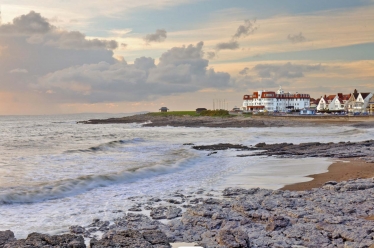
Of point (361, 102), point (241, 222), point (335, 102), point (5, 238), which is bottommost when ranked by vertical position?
point (241, 222)

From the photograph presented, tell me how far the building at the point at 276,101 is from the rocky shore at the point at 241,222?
13093 cm

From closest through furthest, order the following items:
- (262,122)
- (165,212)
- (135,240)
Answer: (135,240), (165,212), (262,122)

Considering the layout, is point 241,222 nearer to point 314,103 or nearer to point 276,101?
point 276,101

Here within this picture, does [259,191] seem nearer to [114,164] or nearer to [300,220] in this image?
[300,220]

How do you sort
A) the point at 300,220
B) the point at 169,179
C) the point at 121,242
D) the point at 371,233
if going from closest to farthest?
the point at 121,242, the point at 371,233, the point at 300,220, the point at 169,179

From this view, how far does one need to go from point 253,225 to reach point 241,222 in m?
0.29

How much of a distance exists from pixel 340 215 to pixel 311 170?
871 centimetres

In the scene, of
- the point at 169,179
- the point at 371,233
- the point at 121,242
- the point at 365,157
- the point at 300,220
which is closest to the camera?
the point at 121,242

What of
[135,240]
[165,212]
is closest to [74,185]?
[165,212]

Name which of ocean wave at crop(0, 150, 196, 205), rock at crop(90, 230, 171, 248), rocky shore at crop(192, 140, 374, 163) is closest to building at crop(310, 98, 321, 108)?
rocky shore at crop(192, 140, 374, 163)

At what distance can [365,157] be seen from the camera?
20.5m

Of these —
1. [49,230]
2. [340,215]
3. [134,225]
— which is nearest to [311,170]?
[340,215]

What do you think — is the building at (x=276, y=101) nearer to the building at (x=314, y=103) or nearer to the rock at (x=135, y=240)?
the building at (x=314, y=103)

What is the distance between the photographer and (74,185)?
1460 centimetres
